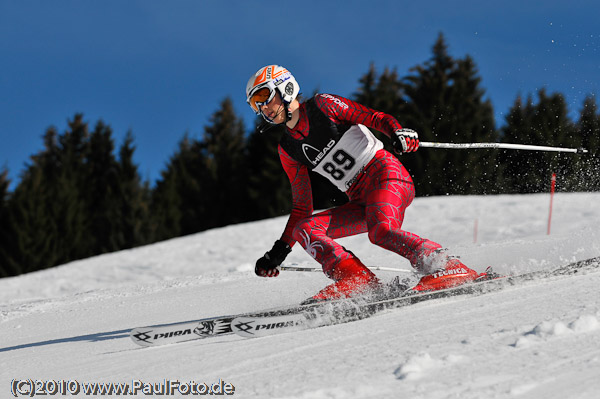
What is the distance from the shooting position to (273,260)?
4.40 m

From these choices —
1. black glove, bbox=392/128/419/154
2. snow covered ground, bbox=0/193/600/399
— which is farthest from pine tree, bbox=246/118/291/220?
black glove, bbox=392/128/419/154

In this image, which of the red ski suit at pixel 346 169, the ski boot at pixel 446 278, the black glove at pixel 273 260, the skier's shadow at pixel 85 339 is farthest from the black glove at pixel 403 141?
the skier's shadow at pixel 85 339

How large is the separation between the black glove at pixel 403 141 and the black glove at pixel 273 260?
1271mm

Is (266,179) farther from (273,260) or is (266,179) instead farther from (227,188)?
(273,260)

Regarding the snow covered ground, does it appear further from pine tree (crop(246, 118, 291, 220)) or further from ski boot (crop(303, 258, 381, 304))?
pine tree (crop(246, 118, 291, 220))

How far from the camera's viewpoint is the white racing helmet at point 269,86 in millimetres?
4008

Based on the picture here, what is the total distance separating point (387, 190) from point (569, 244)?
2.83m

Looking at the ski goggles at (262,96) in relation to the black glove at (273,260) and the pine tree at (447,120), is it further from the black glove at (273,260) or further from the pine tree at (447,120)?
the pine tree at (447,120)

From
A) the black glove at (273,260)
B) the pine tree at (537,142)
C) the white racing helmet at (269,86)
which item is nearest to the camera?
the white racing helmet at (269,86)

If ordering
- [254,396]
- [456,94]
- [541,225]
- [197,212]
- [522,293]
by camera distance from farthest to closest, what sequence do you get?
[197,212]
[456,94]
[541,225]
[522,293]
[254,396]

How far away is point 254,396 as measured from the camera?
221 cm

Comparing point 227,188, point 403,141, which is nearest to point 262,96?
point 403,141

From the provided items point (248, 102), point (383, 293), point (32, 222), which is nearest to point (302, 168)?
point (248, 102)

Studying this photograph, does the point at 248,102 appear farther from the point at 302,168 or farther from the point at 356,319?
the point at 356,319
